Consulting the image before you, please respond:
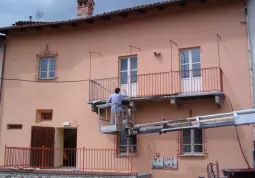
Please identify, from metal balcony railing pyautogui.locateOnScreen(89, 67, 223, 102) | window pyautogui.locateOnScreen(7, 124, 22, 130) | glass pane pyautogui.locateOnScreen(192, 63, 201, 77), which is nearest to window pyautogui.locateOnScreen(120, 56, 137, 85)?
metal balcony railing pyautogui.locateOnScreen(89, 67, 223, 102)

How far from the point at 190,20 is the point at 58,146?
8.84m

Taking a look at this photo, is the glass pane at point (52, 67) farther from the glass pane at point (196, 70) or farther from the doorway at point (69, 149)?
the glass pane at point (196, 70)

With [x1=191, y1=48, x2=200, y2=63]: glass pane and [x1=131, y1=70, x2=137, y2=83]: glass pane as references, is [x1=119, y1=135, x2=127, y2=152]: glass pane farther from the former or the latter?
[x1=191, y1=48, x2=200, y2=63]: glass pane

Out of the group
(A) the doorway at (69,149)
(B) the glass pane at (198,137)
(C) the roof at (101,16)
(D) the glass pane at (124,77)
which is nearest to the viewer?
(B) the glass pane at (198,137)

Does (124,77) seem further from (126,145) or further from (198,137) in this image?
(198,137)

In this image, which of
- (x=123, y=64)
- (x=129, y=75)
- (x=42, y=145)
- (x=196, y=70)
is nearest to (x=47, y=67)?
(x=42, y=145)

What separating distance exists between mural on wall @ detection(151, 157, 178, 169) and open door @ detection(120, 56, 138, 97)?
305 cm

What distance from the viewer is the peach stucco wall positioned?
51.9 feet

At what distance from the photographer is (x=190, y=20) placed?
17078mm

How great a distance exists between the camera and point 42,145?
1864 centimetres

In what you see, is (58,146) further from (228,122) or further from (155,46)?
(228,122)

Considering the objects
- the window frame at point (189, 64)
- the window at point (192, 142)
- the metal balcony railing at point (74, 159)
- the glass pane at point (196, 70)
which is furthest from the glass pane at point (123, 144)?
the glass pane at point (196, 70)

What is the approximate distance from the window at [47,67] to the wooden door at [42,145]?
9.19 ft

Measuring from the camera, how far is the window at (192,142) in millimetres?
16203
